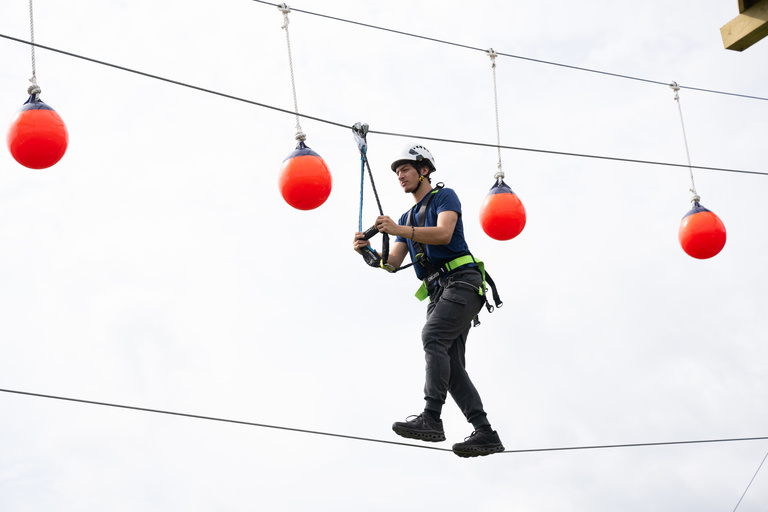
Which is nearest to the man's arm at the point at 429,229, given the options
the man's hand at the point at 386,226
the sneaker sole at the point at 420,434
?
the man's hand at the point at 386,226

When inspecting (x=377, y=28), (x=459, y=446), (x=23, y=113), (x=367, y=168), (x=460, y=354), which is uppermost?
(x=377, y=28)

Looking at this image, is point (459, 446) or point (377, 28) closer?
point (459, 446)

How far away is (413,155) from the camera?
566 centimetres

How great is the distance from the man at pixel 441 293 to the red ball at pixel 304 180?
0.38 m

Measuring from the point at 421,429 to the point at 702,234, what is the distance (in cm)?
291

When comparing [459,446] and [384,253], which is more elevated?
[384,253]

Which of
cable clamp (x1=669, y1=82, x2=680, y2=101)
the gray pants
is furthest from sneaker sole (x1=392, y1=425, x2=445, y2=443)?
cable clamp (x1=669, y1=82, x2=680, y2=101)

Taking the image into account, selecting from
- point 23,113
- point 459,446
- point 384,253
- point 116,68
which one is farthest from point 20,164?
point 459,446

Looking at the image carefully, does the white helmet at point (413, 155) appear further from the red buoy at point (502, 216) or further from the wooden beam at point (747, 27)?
the wooden beam at point (747, 27)

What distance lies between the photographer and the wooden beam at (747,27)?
19.4 feet

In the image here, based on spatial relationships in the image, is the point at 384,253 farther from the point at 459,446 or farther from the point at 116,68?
the point at 116,68

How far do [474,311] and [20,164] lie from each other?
2642mm

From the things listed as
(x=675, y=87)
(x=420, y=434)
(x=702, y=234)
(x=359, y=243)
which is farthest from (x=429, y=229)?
(x=675, y=87)

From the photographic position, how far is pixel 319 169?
5.70m
